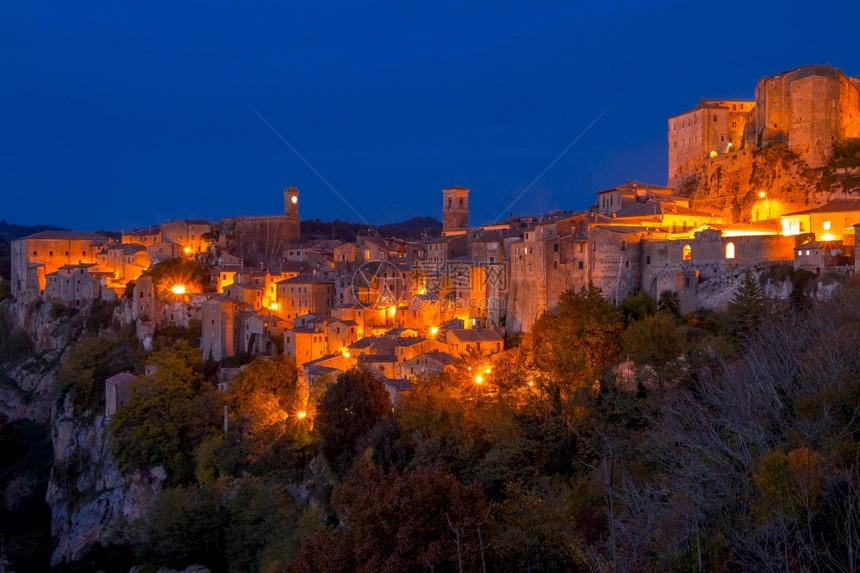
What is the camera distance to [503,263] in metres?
39.2

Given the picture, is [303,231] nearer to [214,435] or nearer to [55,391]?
[55,391]

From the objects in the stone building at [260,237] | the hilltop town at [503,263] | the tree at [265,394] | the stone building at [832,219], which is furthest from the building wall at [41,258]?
the stone building at [832,219]

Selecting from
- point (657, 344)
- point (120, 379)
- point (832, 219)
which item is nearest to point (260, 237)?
point (120, 379)

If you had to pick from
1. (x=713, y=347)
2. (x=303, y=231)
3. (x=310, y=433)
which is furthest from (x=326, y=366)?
(x=303, y=231)

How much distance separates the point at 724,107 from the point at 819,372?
3237 cm

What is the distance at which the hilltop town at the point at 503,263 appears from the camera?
102 feet

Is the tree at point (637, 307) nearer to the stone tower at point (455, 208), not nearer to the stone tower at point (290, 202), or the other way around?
the stone tower at point (455, 208)

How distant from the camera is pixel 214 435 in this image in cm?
3666

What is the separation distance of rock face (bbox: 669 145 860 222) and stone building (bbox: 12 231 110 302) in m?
45.1

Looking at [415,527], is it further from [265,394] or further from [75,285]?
[75,285]

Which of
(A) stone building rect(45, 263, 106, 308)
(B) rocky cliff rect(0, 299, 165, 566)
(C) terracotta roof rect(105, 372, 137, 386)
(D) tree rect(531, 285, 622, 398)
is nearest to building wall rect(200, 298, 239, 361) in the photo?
(C) terracotta roof rect(105, 372, 137, 386)

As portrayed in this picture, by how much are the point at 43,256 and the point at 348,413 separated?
38.6 m

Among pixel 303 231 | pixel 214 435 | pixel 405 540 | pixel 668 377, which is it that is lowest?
pixel 214 435

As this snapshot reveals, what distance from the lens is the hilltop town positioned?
30953 millimetres
